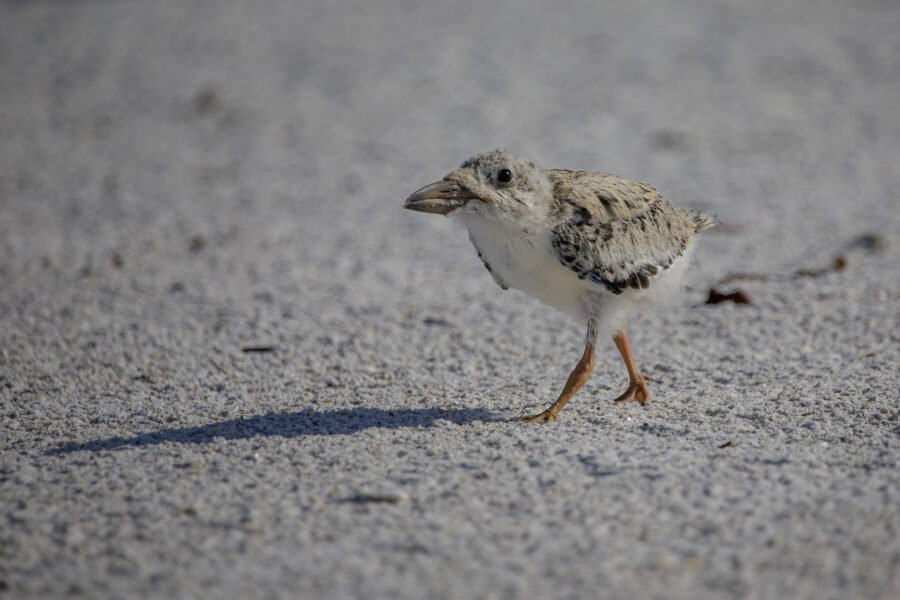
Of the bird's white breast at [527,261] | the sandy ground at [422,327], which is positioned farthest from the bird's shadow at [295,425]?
the bird's white breast at [527,261]

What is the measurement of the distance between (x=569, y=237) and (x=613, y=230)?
0.32 m

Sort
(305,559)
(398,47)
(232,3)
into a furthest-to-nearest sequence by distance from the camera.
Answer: (232,3) < (398,47) < (305,559)

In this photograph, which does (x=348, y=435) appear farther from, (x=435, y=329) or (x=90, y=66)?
(x=90, y=66)

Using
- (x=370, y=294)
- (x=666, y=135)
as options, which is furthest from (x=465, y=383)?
(x=666, y=135)

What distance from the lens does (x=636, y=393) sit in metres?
5.67

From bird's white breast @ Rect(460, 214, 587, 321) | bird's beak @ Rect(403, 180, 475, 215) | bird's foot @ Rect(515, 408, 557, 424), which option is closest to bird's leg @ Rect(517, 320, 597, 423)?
bird's foot @ Rect(515, 408, 557, 424)

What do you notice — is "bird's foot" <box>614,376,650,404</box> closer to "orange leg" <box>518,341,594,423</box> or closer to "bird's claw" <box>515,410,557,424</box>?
"orange leg" <box>518,341,594,423</box>

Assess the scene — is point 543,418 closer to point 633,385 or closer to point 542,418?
point 542,418

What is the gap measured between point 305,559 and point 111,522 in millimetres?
943

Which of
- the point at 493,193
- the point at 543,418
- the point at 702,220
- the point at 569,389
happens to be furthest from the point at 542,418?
the point at 702,220

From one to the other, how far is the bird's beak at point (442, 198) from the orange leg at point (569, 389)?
3.55ft

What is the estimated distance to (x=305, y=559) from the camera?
3.90 meters

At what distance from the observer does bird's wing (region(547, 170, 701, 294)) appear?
17.0 feet

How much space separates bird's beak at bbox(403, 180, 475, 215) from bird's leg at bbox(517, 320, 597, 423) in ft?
3.31
